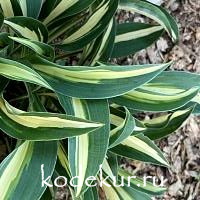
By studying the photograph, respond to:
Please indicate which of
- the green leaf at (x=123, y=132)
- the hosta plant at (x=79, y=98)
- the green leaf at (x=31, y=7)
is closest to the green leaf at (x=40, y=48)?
the hosta plant at (x=79, y=98)

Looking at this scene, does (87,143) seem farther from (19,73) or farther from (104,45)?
(104,45)

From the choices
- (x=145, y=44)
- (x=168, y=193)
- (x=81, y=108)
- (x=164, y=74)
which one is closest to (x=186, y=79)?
(x=164, y=74)

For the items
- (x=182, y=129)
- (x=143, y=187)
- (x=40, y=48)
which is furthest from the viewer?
(x=182, y=129)

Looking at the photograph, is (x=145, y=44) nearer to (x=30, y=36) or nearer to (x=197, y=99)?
(x=197, y=99)

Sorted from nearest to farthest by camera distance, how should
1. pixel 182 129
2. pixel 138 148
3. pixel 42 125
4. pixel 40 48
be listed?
1. pixel 42 125
2. pixel 40 48
3. pixel 138 148
4. pixel 182 129

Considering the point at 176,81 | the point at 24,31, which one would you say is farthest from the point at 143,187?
the point at 24,31

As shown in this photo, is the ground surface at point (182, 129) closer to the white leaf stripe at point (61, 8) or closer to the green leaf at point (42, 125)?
the white leaf stripe at point (61, 8)

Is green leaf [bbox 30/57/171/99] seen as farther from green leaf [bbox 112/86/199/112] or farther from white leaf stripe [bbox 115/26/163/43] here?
white leaf stripe [bbox 115/26/163/43]
